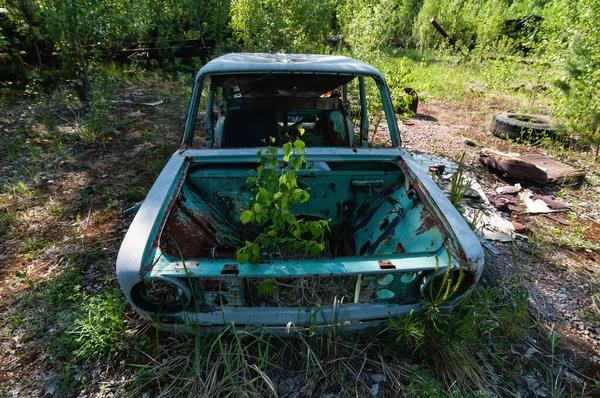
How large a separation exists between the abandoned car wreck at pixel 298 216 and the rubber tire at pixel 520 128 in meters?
3.80

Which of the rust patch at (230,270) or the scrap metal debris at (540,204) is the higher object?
the rust patch at (230,270)

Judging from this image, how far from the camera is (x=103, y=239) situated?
2738 millimetres

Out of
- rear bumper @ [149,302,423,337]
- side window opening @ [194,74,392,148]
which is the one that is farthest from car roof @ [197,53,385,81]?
rear bumper @ [149,302,423,337]

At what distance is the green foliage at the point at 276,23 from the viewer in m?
7.59

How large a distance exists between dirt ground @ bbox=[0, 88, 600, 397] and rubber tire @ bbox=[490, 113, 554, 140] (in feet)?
0.95

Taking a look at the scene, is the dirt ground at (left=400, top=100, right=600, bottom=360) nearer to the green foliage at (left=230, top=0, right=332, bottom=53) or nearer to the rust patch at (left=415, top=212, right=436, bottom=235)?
the rust patch at (left=415, top=212, right=436, bottom=235)

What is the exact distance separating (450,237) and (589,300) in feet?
5.86

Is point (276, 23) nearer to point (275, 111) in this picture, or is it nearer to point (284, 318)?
point (275, 111)

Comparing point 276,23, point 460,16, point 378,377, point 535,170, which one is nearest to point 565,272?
point 535,170

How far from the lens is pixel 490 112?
22.8 ft

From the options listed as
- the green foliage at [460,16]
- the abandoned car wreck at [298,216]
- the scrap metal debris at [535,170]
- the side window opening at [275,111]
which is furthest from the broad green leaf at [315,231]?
the green foliage at [460,16]

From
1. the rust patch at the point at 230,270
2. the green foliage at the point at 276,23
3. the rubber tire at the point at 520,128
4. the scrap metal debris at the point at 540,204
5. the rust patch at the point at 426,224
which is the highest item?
Result: the green foliage at the point at 276,23

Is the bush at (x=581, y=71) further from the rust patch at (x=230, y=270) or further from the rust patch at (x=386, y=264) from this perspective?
the rust patch at (x=230, y=270)

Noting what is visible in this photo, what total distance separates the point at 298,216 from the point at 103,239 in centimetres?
177
